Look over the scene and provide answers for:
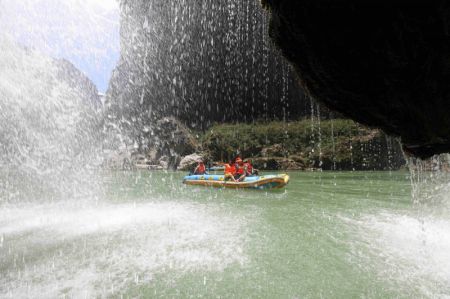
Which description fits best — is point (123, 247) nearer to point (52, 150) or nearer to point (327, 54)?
point (327, 54)

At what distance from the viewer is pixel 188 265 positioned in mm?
4473

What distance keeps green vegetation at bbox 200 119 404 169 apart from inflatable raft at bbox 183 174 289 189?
1854cm

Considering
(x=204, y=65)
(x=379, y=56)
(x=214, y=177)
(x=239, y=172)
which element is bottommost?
(x=214, y=177)

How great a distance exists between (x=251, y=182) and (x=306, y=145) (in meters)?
22.9

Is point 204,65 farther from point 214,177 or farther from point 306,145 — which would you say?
point 214,177

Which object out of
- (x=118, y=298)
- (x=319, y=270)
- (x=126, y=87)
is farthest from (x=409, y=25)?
(x=126, y=87)

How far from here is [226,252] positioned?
5.01 metres

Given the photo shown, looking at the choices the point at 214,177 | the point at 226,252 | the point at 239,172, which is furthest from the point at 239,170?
the point at 226,252

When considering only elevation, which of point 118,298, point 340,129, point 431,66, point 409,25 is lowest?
point 118,298

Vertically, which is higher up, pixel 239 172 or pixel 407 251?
pixel 239 172

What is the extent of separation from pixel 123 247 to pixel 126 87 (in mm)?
49038

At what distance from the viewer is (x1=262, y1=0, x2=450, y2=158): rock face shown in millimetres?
1767

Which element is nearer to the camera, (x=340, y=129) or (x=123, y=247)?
(x=123, y=247)

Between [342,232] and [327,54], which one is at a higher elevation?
[327,54]
